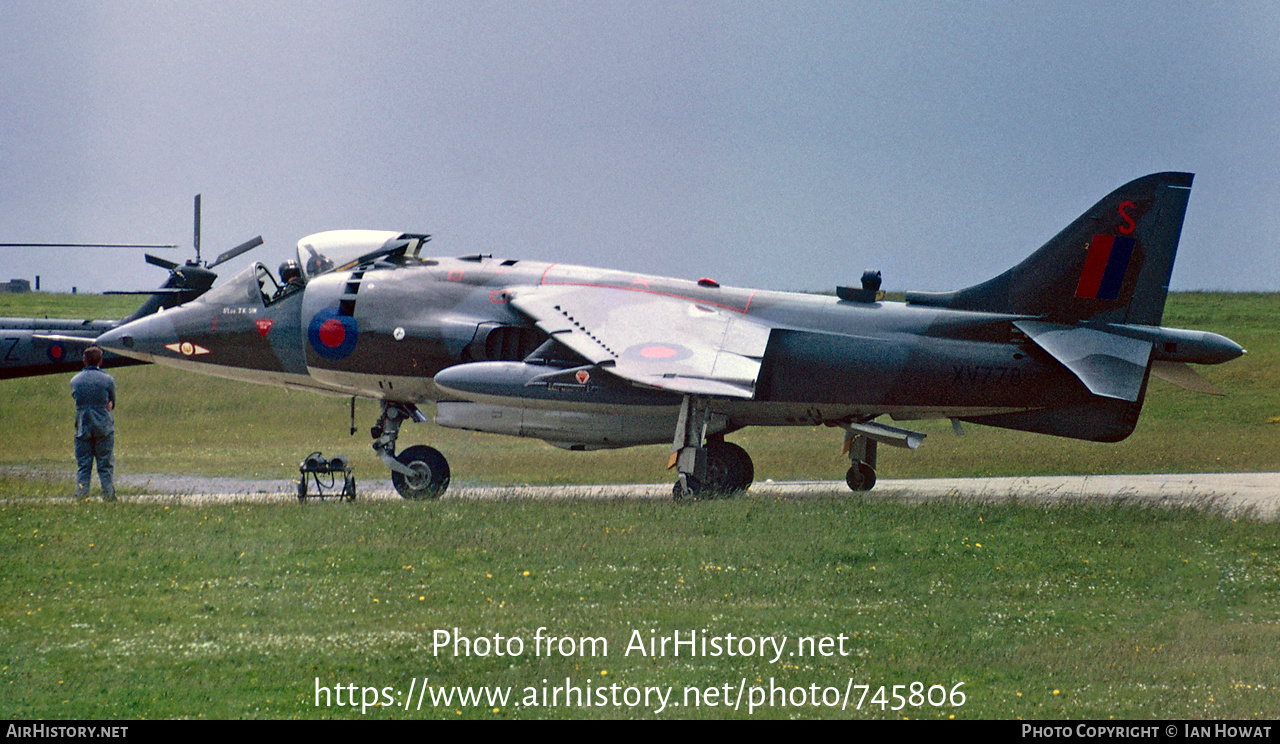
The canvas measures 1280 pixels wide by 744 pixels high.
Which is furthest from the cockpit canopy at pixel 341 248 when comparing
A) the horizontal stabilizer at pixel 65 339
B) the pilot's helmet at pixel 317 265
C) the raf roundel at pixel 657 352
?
the horizontal stabilizer at pixel 65 339

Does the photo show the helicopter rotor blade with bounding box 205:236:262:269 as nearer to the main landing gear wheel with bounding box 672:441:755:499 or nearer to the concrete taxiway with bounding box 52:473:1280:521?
the concrete taxiway with bounding box 52:473:1280:521

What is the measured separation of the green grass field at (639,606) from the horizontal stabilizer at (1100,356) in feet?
5.22

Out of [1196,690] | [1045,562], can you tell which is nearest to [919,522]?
[1045,562]

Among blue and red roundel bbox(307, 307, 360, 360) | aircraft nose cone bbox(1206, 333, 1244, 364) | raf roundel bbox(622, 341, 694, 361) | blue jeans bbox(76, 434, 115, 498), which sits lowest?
blue jeans bbox(76, 434, 115, 498)

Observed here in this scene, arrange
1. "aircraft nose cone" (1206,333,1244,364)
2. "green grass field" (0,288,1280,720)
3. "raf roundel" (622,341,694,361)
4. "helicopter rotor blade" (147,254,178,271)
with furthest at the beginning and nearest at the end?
"helicopter rotor blade" (147,254,178,271), "aircraft nose cone" (1206,333,1244,364), "raf roundel" (622,341,694,361), "green grass field" (0,288,1280,720)

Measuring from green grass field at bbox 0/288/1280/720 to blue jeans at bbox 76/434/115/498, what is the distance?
1048 mm

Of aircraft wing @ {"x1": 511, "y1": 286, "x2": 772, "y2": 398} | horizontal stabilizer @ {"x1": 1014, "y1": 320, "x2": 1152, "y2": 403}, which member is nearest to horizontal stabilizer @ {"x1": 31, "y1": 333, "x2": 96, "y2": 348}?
aircraft wing @ {"x1": 511, "y1": 286, "x2": 772, "y2": 398}

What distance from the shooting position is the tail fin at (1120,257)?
51.8ft

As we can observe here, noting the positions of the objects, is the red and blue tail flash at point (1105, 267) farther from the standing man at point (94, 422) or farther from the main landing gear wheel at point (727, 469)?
the standing man at point (94, 422)

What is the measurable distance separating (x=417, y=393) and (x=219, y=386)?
1936 cm

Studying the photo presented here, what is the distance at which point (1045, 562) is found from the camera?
12.0 meters

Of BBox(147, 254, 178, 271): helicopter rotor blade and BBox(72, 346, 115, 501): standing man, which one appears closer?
BBox(72, 346, 115, 501): standing man

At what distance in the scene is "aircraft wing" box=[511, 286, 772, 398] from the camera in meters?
14.6
